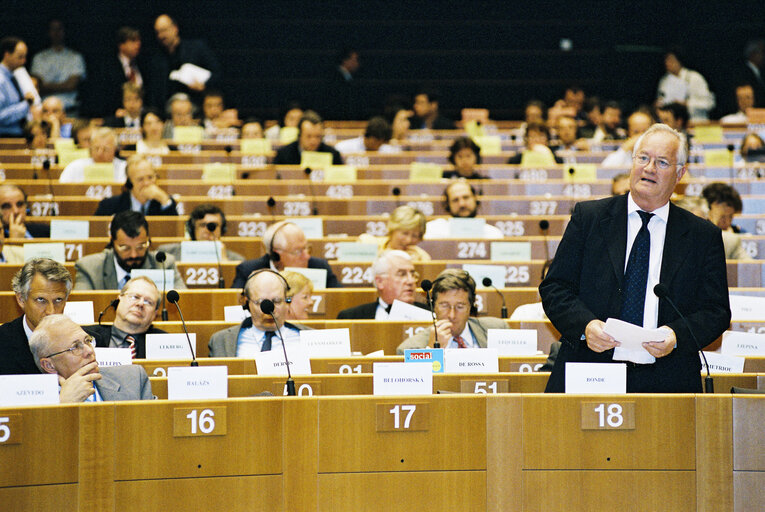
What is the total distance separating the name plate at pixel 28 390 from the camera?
2.86m

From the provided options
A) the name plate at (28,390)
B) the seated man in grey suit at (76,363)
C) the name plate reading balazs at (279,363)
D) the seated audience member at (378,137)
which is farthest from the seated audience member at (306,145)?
the name plate at (28,390)

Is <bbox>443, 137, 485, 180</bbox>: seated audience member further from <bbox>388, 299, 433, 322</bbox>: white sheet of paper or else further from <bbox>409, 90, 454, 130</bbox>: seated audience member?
<bbox>388, 299, 433, 322</bbox>: white sheet of paper

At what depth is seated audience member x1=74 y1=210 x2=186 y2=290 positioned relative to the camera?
5660 mm

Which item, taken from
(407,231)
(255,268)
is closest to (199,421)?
(255,268)

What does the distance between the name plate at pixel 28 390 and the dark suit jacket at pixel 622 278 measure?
144cm

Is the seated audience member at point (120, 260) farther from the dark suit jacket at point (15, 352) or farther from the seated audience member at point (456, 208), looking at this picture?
the seated audience member at point (456, 208)

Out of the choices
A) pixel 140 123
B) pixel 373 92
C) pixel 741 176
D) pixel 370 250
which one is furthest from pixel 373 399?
pixel 373 92

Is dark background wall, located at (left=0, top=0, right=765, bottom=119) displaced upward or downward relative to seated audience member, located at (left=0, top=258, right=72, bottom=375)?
upward

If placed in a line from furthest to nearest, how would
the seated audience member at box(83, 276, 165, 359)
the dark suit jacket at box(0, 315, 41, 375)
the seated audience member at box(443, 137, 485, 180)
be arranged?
1. the seated audience member at box(443, 137, 485, 180)
2. the seated audience member at box(83, 276, 165, 359)
3. the dark suit jacket at box(0, 315, 41, 375)

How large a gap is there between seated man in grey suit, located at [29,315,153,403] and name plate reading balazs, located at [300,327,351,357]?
0.89 meters

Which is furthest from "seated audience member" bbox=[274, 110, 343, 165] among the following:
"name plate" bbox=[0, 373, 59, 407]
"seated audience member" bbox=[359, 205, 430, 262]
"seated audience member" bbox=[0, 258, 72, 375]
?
"name plate" bbox=[0, 373, 59, 407]

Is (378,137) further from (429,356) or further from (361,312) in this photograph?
(429,356)

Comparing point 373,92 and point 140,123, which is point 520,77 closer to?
point 373,92

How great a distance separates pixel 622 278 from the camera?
3072 millimetres
